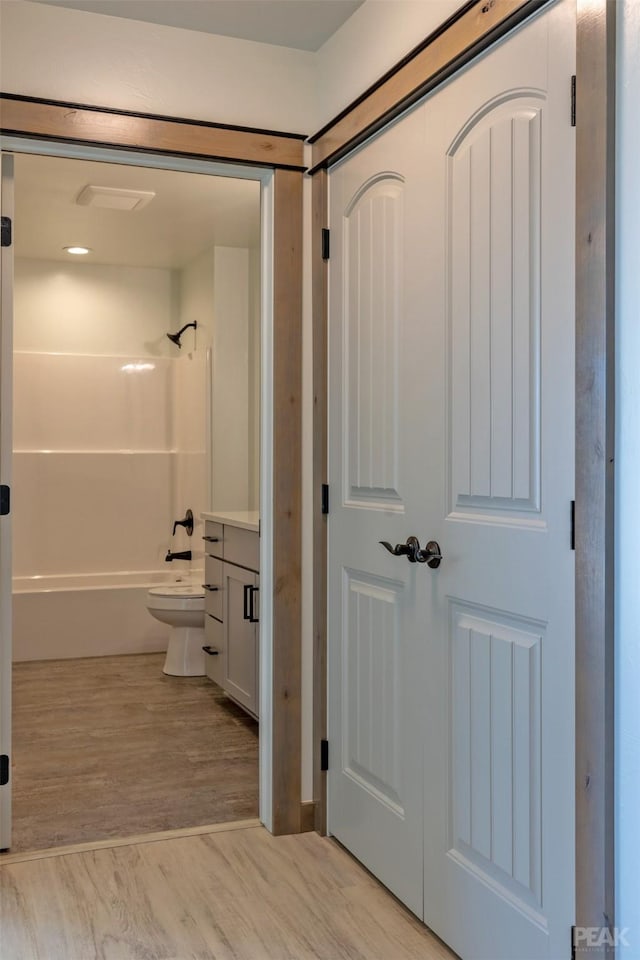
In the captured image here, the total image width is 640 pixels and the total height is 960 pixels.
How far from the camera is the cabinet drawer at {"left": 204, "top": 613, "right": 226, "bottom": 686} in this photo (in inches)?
177

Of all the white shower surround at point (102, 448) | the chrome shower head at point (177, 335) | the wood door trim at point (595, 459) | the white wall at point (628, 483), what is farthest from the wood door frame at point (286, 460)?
the chrome shower head at point (177, 335)

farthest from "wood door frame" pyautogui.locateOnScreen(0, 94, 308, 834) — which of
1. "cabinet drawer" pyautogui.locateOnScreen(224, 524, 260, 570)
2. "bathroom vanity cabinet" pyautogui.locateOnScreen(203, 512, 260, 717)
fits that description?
"cabinet drawer" pyautogui.locateOnScreen(224, 524, 260, 570)

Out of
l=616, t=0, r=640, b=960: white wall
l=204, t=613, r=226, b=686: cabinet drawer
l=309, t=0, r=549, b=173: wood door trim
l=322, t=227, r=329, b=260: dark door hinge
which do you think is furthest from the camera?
l=204, t=613, r=226, b=686: cabinet drawer

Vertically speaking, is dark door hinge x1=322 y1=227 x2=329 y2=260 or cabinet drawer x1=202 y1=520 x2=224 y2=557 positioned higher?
dark door hinge x1=322 y1=227 x2=329 y2=260

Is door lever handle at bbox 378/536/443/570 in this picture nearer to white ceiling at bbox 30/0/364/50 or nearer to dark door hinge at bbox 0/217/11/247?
dark door hinge at bbox 0/217/11/247

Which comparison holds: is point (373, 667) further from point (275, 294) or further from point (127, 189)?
point (127, 189)

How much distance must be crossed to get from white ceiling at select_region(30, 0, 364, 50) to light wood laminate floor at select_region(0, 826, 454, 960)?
2544 millimetres

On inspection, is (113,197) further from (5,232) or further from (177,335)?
(5,232)

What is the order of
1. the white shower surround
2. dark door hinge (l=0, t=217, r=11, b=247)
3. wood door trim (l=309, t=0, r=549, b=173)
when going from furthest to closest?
1. the white shower surround
2. dark door hinge (l=0, t=217, r=11, b=247)
3. wood door trim (l=309, t=0, r=549, b=173)

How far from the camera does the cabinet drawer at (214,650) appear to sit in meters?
4.51

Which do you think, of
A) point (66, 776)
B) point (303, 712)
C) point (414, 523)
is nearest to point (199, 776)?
point (66, 776)

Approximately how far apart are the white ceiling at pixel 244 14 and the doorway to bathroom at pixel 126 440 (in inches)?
55.1

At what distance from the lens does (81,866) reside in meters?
2.72

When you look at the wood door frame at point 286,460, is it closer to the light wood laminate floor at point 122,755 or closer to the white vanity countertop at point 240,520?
the light wood laminate floor at point 122,755
